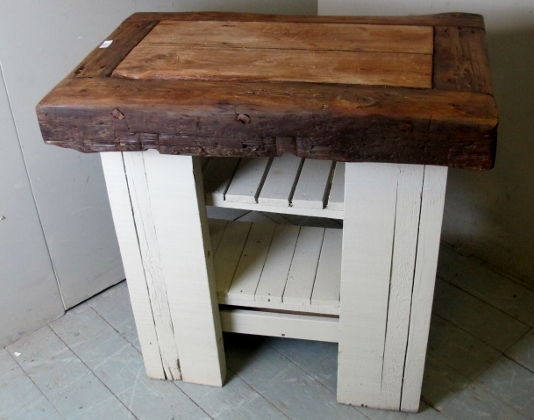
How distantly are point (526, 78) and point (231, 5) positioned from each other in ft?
3.02

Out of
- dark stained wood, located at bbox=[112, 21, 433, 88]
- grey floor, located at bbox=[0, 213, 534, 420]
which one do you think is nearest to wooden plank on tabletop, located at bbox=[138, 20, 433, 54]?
dark stained wood, located at bbox=[112, 21, 433, 88]

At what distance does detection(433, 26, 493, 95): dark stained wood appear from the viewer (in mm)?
1209

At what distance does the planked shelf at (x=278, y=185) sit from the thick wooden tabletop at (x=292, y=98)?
0.21m

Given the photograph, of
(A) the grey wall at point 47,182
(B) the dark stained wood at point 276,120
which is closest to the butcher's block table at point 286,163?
(B) the dark stained wood at point 276,120

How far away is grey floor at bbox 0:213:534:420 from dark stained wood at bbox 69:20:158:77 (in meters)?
0.84

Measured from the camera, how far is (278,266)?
1629 mm

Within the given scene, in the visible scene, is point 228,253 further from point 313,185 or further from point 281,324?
point 313,185

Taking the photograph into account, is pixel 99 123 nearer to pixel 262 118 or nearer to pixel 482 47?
pixel 262 118

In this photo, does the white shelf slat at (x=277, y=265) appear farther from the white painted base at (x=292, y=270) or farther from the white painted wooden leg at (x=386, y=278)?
the white painted wooden leg at (x=386, y=278)

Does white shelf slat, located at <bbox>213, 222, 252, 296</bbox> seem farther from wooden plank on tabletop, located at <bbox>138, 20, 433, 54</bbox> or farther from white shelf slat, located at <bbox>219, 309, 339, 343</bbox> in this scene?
wooden plank on tabletop, located at <bbox>138, 20, 433, 54</bbox>

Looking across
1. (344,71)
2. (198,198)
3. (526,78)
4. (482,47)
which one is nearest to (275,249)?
(198,198)

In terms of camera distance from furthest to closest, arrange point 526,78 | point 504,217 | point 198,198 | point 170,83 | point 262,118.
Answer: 1. point 504,217
2. point 526,78
3. point 198,198
4. point 170,83
5. point 262,118

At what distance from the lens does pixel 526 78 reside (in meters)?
1.74

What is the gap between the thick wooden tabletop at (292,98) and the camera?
3.72 feet
